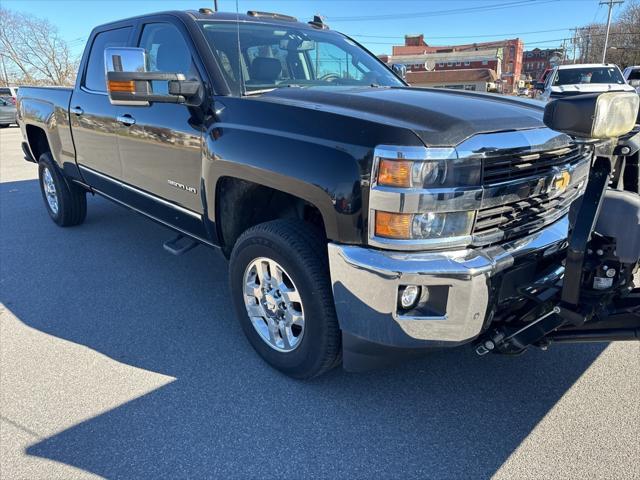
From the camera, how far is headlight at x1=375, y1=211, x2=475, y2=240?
80.4 inches

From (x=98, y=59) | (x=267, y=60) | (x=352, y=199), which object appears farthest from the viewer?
(x=98, y=59)

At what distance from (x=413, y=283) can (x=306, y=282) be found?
0.61 meters

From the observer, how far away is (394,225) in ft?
6.75

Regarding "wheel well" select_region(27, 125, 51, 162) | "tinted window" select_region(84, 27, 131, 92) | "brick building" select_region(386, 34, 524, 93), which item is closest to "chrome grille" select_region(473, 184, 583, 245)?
"tinted window" select_region(84, 27, 131, 92)

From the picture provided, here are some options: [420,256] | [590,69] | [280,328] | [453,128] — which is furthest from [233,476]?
[590,69]

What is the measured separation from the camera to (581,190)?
2.87 metres

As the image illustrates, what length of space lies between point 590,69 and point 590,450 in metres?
11.5

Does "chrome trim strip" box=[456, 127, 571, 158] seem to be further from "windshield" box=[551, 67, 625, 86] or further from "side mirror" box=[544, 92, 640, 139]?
"windshield" box=[551, 67, 625, 86]

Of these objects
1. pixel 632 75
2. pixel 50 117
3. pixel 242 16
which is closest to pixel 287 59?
pixel 242 16

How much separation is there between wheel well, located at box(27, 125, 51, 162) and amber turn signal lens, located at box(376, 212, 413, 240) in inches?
202

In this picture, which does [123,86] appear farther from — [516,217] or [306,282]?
[516,217]

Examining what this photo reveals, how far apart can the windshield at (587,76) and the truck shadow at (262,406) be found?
10.1 meters

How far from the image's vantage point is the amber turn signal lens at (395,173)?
2010 mm

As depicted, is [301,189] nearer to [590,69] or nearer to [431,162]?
[431,162]
